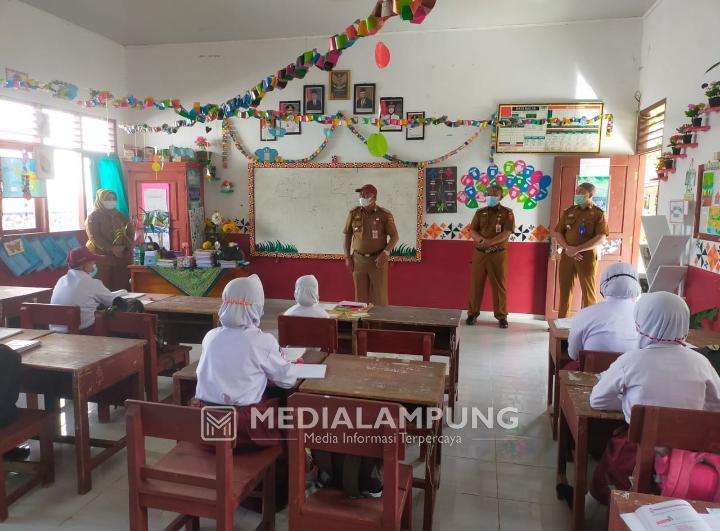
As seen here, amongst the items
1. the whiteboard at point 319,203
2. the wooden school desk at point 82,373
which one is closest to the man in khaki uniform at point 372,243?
the whiteboard at point 319,203

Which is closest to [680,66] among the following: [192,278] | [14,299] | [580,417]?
[580,417]

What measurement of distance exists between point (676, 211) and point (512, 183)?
209 cm

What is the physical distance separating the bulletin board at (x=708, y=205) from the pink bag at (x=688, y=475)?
257cm

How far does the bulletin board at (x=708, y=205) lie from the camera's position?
3.67m

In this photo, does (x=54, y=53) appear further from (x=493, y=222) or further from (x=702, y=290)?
(x=702, y=290)

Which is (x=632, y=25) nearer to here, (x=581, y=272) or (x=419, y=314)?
(x=581, y=272)

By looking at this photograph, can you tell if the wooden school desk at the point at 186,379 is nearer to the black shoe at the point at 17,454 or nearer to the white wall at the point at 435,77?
the black shoe at the point at 17,454

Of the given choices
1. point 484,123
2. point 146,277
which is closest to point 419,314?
point 484,123

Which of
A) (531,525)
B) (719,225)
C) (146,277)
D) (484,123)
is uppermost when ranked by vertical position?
(484,123)

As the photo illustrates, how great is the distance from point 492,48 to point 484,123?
95 centimetres

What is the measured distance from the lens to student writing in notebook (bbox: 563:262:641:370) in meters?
2.78

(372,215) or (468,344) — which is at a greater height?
(372,215)

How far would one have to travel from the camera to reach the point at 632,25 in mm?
5727

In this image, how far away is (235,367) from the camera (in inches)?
82.8
